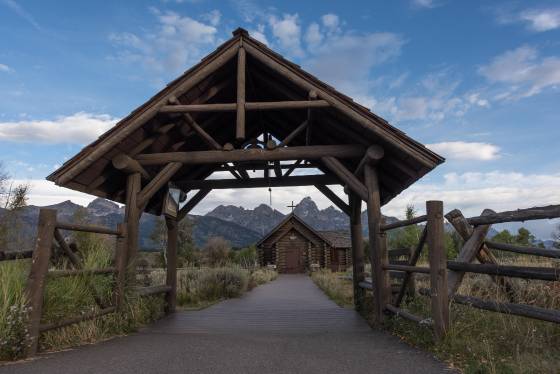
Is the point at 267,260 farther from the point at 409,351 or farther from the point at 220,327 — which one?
the point at 409,351

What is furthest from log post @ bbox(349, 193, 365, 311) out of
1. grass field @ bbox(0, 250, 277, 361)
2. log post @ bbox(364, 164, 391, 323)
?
grass field @ bbox(0, 250, 277, 361)

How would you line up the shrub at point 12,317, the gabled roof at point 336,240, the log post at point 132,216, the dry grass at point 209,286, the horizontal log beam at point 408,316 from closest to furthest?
the shrub at point 12,317 < the horizontal log beam at point 408,316 < the log post at point 132,216 < the dry grass at point 209,286 < the gabled roof at point 336,240

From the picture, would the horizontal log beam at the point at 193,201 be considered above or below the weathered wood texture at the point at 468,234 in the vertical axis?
above

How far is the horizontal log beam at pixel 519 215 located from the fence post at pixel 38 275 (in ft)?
17.9

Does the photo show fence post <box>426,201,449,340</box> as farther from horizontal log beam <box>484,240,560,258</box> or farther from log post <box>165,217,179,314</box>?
log post <box>165,217,179,314</box>

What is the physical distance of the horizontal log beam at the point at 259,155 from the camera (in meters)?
7.73

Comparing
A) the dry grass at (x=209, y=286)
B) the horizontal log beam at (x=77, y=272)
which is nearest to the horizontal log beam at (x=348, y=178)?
the horizontal log beam at (x=77, y=272)

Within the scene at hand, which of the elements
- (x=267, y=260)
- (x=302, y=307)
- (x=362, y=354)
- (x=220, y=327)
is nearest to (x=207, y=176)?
(x=302, y=307)

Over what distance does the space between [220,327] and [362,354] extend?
327 centimetres

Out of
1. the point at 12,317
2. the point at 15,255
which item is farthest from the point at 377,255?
the point at 15,255

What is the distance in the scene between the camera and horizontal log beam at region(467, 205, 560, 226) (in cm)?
390

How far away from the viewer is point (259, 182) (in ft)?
32.9

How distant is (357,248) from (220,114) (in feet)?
15.1

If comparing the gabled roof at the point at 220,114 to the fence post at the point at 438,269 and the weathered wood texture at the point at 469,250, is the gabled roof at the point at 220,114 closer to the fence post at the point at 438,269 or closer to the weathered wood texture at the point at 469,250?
the weathered wood texture at the point at 469,250
